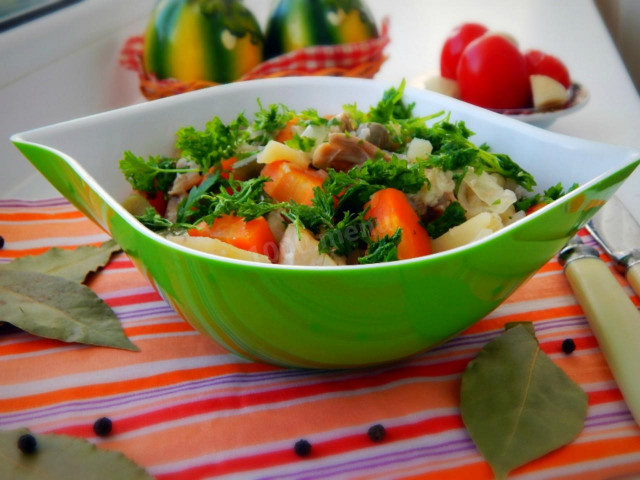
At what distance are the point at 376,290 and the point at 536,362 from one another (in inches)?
12.0

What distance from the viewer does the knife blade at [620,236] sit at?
1.01m

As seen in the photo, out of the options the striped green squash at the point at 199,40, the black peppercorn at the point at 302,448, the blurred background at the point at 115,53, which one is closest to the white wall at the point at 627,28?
the blurred background at the point at 115,53

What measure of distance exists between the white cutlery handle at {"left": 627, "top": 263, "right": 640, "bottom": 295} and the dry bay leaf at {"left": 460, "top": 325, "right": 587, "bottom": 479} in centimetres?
21

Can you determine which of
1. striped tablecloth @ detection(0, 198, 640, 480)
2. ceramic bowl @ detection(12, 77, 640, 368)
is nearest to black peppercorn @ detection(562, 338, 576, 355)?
striped tablecloth @ detection(0, 198, 640, 480)

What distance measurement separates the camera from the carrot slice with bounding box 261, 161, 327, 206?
2.95 feet

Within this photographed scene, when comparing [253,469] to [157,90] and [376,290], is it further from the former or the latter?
[157,90]

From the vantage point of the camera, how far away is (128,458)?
29.4 inches

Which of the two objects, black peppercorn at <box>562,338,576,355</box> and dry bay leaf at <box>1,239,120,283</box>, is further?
dry bay leaf at <box>1,239,120,283</box>

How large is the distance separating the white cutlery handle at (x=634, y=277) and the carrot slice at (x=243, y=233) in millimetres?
538

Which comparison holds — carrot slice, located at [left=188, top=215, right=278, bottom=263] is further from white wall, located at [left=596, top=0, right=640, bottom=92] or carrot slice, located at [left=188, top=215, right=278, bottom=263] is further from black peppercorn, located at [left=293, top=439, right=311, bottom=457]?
white wall, located at [left=596, top=0, right=640, bottom=92]

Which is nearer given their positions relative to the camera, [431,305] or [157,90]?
[431,305]

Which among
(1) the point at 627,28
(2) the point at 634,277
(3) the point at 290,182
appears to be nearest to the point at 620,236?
(2) the point at 634,277

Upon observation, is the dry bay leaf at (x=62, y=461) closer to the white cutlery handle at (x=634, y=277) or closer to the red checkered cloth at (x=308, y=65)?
the white cutlery handle at (x=634, y=277)

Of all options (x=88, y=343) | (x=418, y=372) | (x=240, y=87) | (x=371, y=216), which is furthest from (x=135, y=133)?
(x=418, y=372)
